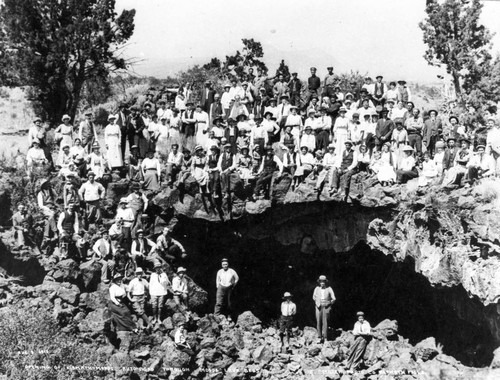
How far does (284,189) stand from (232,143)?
2192 mm

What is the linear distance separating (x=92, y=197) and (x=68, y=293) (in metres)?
2.64

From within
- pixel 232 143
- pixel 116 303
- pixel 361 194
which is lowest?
pixel 116 303

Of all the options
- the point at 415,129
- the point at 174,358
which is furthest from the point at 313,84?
the point at 174,358

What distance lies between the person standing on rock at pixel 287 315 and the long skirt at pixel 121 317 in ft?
14.5

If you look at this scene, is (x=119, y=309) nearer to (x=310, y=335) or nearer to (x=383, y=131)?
(x=310, y=335)

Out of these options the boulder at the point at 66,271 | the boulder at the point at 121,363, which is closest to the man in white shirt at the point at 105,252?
the boulder at the point at 66,271

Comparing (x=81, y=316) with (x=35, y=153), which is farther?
(x=35, y=153)

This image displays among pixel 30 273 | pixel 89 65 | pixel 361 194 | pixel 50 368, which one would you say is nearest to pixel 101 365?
pixel 50 368

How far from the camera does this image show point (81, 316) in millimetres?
15773

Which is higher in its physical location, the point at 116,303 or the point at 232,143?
the point at 232,143

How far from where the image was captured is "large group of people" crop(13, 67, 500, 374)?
1622cm

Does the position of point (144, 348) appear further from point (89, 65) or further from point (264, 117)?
point (89, 65)

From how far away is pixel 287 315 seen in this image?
17547 millimetres

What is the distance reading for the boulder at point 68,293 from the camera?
1588 centimetres
